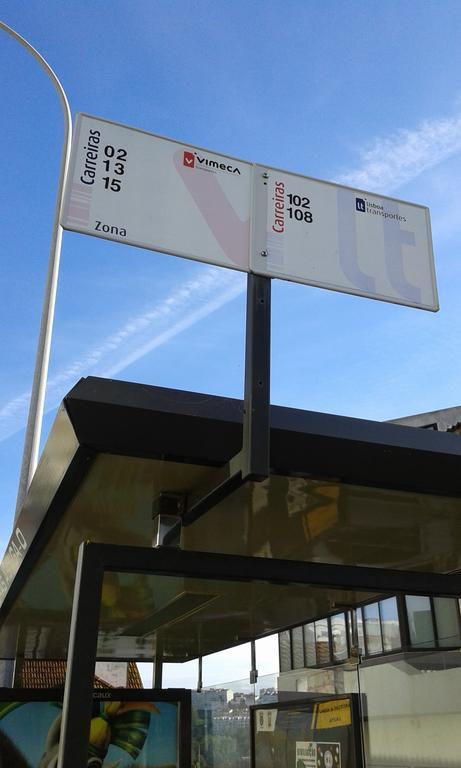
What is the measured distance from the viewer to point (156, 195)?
3.03m

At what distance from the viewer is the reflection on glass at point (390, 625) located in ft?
29.7

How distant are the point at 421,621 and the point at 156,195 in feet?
23.1

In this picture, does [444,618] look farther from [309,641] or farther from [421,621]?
[309,641]

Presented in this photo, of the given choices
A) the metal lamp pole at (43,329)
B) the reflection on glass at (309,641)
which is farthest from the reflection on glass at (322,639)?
the metal lamp pole at (43,329)

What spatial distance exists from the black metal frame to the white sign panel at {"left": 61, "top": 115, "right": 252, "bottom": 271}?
133 centimetres

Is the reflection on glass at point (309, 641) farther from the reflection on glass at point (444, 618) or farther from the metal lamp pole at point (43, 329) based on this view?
the metal lamp pole at point (43, 329)

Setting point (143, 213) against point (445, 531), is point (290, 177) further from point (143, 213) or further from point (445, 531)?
point (445, 531)

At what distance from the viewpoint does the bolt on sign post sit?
2.96 m

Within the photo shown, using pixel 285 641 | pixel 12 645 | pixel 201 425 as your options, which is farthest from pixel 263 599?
pixel 12 645

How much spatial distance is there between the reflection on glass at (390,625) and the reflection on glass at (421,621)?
211mm

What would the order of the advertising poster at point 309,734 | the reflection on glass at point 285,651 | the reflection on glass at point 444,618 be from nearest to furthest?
the advertising poster at point 309,734 < the reflection on glass at point 444,618 < the reflection on glass at point 285,651

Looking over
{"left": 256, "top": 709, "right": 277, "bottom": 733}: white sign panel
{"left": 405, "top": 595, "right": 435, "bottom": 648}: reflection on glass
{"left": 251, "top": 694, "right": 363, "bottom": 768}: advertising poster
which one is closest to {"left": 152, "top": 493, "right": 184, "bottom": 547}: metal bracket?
{"left": 251, "top": 694, "right": 363, "bottom": 768}: advertising poster

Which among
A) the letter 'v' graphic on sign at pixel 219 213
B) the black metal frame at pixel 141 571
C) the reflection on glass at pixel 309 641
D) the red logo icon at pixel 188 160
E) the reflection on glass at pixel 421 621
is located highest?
the red logo icon at pixel 188 160

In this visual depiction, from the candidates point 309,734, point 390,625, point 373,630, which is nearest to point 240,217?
point 309,734
